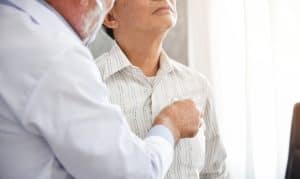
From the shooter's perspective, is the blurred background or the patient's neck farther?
the blurred background

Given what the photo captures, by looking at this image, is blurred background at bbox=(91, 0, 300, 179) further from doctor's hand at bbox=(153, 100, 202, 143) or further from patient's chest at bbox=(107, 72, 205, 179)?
doctor's hand at bbox=(153, 100, 202, 143)

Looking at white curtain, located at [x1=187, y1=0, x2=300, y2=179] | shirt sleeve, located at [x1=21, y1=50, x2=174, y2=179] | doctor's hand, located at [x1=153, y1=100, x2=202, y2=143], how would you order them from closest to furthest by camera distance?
shirt sleeve, located at [x1=21, y1=50, x2=174, y2=179] → doctor's hand, located at [x1=153, y1=100, x2=202, y2=143] → white curtain, located at [x1=187, y1=0, x2=300, y2=179]

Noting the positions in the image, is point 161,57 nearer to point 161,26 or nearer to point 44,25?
point 161,26

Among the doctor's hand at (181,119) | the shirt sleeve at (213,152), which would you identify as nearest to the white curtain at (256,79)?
the shirt sleeve at (213,152)

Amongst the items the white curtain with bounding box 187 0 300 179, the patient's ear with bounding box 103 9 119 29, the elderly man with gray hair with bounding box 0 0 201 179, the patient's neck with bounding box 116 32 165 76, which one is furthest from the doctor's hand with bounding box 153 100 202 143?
the white curtain with bounding box 187 0 300 179

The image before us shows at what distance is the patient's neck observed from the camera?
4.37 ft

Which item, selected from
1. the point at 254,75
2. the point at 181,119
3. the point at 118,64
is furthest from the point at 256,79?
the point at 181,119

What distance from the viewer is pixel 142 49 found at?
1348mm

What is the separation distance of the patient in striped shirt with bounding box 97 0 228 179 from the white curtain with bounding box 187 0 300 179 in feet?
1.79

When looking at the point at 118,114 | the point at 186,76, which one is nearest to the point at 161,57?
the point at 186,76

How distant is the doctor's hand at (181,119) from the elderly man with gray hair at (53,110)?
0.20 meters

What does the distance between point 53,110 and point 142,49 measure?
0.72 meters

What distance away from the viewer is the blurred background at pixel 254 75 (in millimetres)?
1876

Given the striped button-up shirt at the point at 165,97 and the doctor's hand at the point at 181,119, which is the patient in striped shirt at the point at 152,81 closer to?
the striped button-up shirt at the point at 165,97
